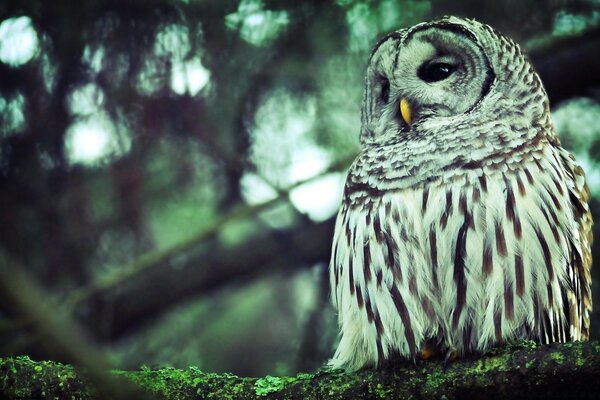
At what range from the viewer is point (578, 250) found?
3250 millimetres

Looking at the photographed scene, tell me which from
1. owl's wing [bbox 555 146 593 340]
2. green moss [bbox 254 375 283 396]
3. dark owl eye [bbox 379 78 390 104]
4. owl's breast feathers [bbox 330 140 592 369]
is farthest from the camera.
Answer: dark owl eye [bbox 379 78 390 104]

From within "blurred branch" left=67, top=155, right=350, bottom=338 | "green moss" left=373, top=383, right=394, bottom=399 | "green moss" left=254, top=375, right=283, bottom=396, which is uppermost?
"blurred branch" left=67, top=155, right=350, bottom=338

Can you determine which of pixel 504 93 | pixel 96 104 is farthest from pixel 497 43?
pixel 96 104

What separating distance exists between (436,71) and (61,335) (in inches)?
102

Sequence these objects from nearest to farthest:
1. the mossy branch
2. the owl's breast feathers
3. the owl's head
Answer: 1. the mossy branch
2. the owl's breast feathers
3. the owl's head

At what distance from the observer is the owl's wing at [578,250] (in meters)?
3.23

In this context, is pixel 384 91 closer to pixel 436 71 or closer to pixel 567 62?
pixel 436 71

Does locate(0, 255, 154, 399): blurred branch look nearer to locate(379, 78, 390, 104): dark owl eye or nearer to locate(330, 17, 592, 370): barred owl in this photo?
locate(330, 17, 592, 370): barred owl

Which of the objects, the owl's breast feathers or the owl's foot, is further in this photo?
the owl's breast feathers

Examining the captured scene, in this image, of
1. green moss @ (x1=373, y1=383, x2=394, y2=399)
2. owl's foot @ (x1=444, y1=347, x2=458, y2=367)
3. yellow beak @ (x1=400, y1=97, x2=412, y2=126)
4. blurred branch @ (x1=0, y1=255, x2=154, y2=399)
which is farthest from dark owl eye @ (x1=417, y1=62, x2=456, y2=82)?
blurred branch @ (x1=0, y1=255, x2=154, y2=399)

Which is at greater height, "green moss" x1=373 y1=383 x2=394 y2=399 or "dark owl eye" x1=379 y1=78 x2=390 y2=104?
"dark owl eye" x1=379 y1=78 x2=390 y2=104

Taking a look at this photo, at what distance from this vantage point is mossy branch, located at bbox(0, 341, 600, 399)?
7.59 ft

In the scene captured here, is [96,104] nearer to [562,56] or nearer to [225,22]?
[225,22]

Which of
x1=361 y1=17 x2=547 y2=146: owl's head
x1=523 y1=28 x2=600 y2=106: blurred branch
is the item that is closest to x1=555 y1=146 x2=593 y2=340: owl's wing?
x1=361 y1=17 x2=547 y2=146: owl's head
